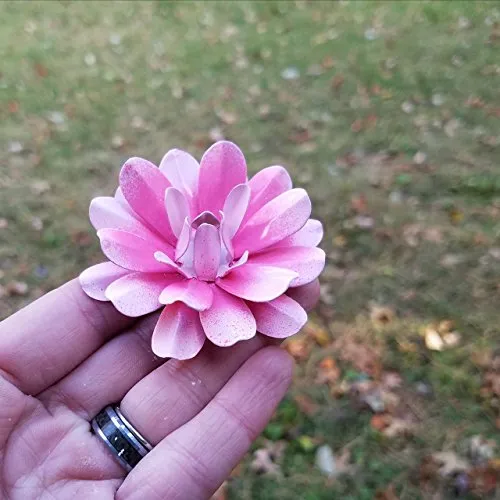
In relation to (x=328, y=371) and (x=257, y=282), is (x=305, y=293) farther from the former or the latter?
(x=328, y=371)

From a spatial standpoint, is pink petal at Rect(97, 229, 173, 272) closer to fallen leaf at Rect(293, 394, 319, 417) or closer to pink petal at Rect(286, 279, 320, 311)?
pink petal at Rect(286, 279, 320, 311)


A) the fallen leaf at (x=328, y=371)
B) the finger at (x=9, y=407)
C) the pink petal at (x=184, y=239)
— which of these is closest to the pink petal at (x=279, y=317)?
the pink petal at (x=184, y=239)

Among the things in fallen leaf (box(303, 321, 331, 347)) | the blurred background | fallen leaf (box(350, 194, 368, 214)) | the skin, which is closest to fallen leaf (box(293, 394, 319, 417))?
the blurred background

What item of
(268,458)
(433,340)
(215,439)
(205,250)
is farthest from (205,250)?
(433,340)

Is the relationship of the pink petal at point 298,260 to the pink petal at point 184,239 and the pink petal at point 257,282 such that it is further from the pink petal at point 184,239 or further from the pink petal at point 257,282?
the pink petal at point 184,239

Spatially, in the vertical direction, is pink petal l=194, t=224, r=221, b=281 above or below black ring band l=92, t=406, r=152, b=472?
above

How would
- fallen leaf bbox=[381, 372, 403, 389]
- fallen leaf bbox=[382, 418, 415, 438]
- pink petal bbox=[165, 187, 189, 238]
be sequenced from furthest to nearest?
fallen leaf bbox=[381, 372, 403, 389], fallen leaf bbox=[382, 418, 415, 438], pink petal bbox=[165, 187, 189, 238]
